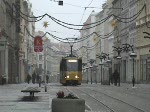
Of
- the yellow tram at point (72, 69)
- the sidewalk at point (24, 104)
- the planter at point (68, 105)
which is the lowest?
the sidewalk at point (24, 104)

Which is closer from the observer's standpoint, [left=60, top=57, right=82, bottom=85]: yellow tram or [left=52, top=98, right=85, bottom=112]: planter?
[left=52, top=98, right=85, bottom=112]: planter

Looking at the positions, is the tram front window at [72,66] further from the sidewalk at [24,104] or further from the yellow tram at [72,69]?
the sidewalk at [24,104]

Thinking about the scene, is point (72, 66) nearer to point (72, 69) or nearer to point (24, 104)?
point (72, 69)

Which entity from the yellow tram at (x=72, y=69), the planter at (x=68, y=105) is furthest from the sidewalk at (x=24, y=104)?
the yellow tram at (x=72, y=69)

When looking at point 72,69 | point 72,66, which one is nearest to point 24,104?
point 72,69

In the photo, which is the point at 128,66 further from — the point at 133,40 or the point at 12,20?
the point at 12,20

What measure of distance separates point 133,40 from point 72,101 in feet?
215

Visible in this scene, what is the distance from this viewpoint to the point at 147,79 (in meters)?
67.6

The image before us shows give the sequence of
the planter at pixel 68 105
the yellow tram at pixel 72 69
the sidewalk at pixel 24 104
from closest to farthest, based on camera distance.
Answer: the planter at pixel 68 105 → the sidewalk at pixel 24 104 → the yellow tram at pixel 72 69

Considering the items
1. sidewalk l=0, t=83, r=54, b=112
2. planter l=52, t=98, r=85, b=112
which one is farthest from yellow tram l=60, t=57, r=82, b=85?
planter l=52, t=98, r=85, b=112

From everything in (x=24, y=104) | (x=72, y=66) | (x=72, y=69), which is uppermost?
(x=72, y=66)

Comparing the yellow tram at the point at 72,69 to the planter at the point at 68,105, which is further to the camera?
the yellow tram at the point at 72,69

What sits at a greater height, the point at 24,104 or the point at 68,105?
the point at 68,105

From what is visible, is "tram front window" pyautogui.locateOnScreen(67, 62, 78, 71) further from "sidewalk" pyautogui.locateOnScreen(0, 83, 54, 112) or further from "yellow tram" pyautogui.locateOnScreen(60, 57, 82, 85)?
"sidewalk" pyautogui.locateOnScreen(0, 83, 54, 112)
